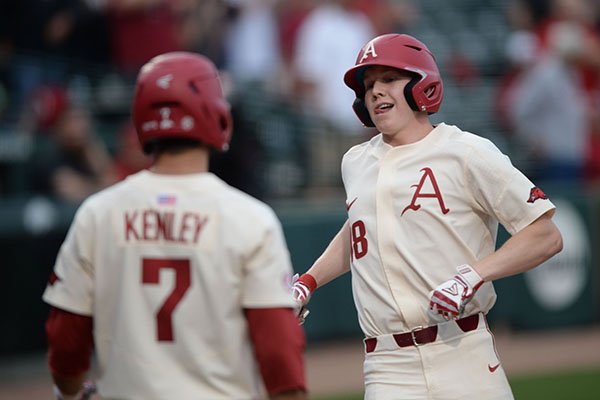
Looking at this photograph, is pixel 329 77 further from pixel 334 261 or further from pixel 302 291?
pixel 302 291

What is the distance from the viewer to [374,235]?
500cm

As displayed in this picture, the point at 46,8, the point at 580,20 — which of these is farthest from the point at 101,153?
the point at 580,20

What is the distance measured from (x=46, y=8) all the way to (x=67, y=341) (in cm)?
784

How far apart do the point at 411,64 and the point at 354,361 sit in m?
6.49

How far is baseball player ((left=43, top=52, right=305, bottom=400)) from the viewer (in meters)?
3.73

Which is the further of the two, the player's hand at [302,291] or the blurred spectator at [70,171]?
the blurred spectator at [70,171]

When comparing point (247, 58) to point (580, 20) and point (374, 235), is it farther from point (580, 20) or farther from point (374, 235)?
point (374, 235)

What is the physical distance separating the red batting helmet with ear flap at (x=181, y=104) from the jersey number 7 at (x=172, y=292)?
416 millimetres

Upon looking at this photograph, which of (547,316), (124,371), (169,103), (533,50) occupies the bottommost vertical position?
(547,316)

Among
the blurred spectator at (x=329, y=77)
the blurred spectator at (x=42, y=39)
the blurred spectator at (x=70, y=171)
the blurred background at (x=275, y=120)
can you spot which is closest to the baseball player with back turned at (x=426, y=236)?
the blurred background at (x=275, y=120)

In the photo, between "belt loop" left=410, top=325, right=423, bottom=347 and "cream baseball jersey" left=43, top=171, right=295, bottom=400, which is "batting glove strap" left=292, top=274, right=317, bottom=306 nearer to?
"belt loop" left=410, top=325, right=423, bottom=347

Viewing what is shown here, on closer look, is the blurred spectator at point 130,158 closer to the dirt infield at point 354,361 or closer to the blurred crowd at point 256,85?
the blurred crowd at point 256,85

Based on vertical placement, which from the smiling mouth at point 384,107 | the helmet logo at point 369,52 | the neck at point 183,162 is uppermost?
the helmet logo at point 369,52

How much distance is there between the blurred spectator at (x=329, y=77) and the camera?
12664mm
